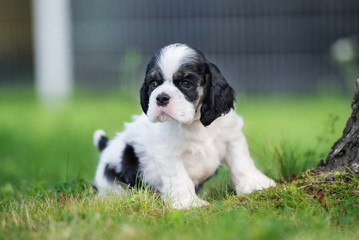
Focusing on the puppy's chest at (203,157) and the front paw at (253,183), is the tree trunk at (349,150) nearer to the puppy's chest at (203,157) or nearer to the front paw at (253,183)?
the front paw at (253,183)

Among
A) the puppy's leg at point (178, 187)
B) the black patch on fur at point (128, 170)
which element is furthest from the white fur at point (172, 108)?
the black patch on fur at point (128, 170)

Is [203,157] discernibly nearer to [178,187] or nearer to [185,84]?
[178,187]

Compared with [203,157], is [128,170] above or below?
below

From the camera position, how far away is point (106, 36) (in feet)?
47.1

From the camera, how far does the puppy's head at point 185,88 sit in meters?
3.82

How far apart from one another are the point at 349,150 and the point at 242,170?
2.88 ft

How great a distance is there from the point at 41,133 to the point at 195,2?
22.5 feet

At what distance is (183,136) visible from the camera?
4.20 metres

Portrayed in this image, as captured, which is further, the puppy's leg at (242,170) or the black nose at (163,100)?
the puppy's leg at (242,170)

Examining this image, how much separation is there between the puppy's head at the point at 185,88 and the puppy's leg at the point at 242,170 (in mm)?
342

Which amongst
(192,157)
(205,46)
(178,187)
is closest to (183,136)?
(192,157)

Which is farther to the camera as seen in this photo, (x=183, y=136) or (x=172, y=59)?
(x=183, y=136)

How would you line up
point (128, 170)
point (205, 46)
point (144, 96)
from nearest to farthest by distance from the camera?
point (144, 96), point (128, 170), point (205, 46)

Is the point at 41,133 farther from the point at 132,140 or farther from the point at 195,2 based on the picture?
the point at 195,2
